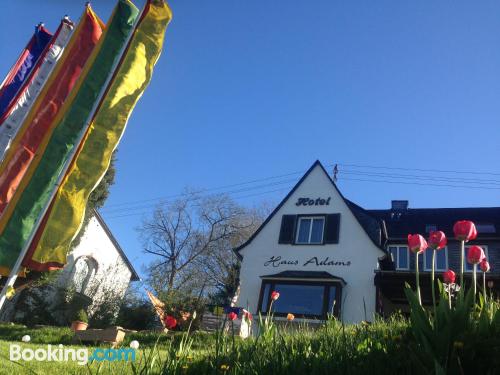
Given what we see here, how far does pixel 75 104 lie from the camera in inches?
→ 241

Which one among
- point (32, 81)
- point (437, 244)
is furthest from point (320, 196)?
point (437, 244)

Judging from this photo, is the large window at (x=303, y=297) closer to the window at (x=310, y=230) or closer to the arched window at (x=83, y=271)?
the window at (x=310, y=230)

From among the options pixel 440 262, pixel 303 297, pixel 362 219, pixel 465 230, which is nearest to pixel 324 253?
pixel 303 297

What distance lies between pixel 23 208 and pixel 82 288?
1727 cm

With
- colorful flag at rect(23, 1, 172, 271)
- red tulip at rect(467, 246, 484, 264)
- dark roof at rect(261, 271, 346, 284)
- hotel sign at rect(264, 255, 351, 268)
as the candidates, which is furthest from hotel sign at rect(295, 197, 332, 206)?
red tulip at rect(467, 246, 484, 264)

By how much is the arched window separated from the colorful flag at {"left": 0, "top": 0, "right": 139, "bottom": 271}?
53.9 feet

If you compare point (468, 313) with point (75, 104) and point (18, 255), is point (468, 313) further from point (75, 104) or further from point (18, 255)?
point (75, 104)

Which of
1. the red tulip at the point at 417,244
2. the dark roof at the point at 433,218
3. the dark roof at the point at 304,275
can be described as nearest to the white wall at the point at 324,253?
the dark roof at the point at 304,275

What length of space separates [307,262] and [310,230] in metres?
1.49

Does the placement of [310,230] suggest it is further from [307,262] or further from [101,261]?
[101,261]

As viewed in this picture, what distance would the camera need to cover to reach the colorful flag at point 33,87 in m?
8.09

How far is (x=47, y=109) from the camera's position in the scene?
6883 mm

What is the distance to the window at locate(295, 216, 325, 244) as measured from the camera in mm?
17203

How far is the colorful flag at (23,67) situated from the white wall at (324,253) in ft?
35.6
